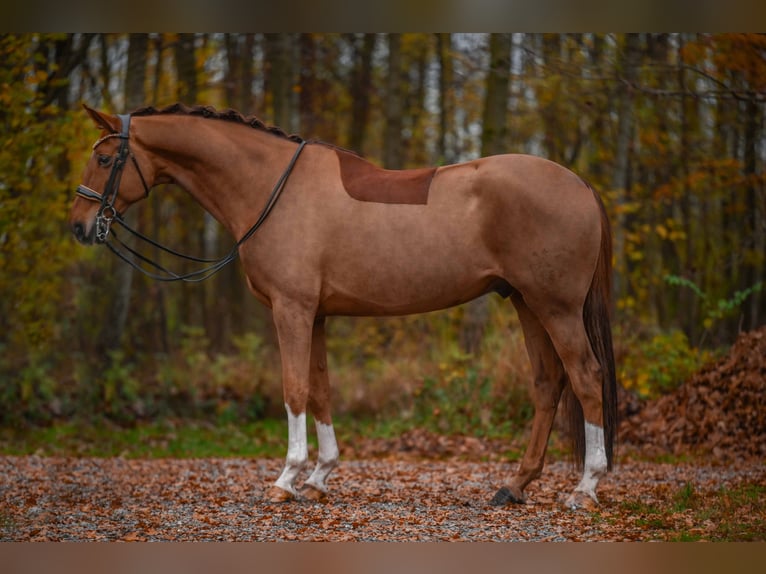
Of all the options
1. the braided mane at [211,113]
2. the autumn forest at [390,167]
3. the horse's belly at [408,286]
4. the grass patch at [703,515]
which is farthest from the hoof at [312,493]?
the autumn forest at [390,167]

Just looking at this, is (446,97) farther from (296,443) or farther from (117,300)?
(296,443)

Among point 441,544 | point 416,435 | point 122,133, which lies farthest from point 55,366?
point 441,544

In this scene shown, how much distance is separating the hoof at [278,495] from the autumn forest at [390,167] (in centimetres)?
432

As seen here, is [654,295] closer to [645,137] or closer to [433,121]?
[645,137]

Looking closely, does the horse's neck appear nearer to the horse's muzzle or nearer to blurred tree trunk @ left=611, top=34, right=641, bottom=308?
the horse's muzzle

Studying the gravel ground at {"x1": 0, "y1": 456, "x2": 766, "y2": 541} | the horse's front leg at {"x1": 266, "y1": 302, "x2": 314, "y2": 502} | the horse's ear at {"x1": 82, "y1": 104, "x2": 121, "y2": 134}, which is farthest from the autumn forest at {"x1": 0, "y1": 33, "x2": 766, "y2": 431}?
the horse's front leg at {"x1": 266, "y1": 302, "x2": 314, "y2": 502}

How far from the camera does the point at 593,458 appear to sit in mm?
5957

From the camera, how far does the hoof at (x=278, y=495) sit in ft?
20.3

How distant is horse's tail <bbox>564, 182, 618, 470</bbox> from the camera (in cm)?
607

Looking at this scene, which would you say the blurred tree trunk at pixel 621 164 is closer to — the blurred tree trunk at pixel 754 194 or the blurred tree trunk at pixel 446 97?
the blurred tree trunk at pixel 754 194

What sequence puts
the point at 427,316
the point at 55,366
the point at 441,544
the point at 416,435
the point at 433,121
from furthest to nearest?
1. the point at 433,121
2. the point at 427,316
3. the point at 55,366
4. the point at 416,435
5. the point at 441,544

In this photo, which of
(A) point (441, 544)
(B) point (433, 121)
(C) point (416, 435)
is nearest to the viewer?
(A) point (441, 544)

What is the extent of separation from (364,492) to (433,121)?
44.3 feet

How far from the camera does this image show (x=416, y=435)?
398 inches
